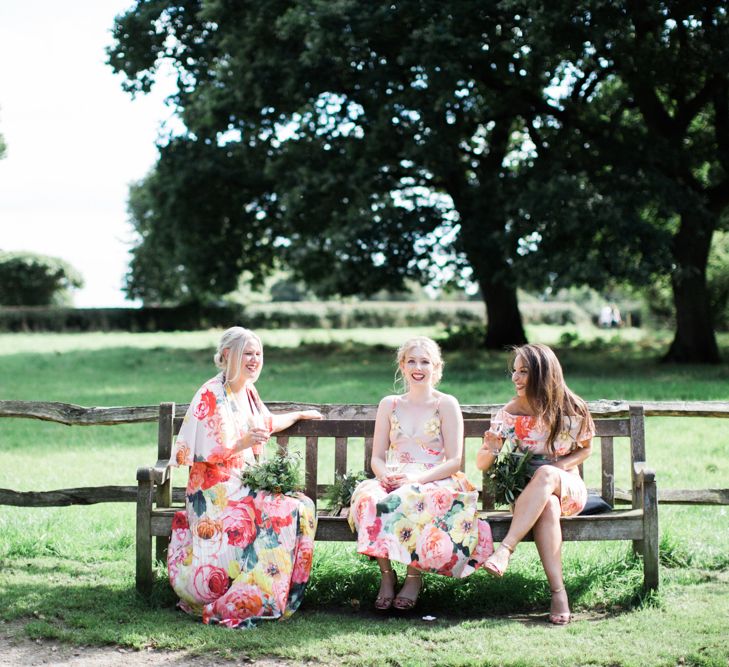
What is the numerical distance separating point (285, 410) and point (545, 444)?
69.8 inches

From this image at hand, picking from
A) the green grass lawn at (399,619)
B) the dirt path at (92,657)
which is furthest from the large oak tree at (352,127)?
the dirt path at (92,657)

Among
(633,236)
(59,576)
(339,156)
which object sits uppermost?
(339,156)

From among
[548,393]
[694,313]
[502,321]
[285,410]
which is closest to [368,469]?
[285,410]

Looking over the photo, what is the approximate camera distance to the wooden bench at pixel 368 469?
18.0ft

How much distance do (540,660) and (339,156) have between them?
17504 mm

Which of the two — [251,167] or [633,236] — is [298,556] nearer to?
[633,236]

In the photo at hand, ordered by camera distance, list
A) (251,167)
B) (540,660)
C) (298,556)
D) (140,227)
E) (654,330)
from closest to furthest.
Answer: (540,660)
(298,556)
(251,167)
(654,330)
(140,227)

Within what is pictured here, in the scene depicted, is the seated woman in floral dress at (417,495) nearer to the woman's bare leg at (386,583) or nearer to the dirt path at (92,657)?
the woman's bare leg at (386,583)

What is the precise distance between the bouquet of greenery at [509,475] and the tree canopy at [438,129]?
12.7 meters

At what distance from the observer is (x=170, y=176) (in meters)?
24.7

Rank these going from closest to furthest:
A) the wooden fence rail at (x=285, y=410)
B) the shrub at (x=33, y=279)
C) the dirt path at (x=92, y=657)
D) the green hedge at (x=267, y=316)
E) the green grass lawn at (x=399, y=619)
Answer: the dirt path at (x=92, y=657) < the green grass lawn at (x=399, y=619) < the wooden fence rail at (x=285, y=410) < the green hedge at (x=267, y=316) < the shrub at (x=33, y=279)

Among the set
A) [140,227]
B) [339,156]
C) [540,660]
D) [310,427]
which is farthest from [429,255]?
[140,227]

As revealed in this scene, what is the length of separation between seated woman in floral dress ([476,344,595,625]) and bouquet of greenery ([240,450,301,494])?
3.73 feet

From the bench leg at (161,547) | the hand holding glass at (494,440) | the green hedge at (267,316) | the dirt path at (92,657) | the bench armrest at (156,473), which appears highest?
the green hedge at (267,316)
